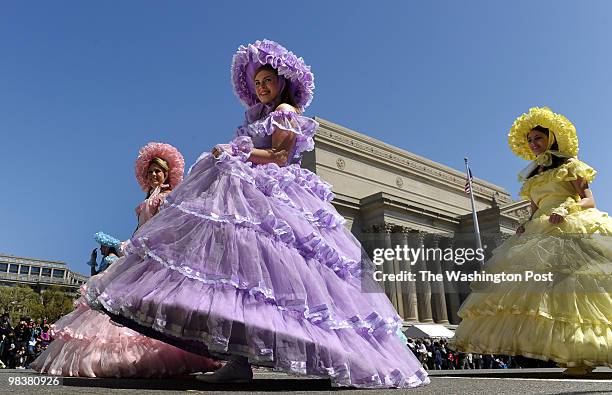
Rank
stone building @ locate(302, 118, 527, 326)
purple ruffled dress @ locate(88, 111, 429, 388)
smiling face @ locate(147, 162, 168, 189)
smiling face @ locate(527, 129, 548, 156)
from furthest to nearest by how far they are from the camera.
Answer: stone building @ locate(302, 118, 527, 326) → smiling face @ locate(527, 129, 548, 156) → smiling face @ locate(147, 162, 168, 189) → purple ruffled dress @ locate(88, 111, 429, 388)

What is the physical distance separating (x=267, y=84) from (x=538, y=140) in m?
3.29

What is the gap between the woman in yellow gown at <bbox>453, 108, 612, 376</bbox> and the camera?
4.01 meters

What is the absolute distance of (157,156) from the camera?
486 centimetres

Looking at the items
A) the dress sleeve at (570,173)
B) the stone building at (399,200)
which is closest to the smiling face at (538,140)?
the dress sleeve at (570,173)

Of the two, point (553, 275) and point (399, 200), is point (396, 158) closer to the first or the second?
point (399, 200)

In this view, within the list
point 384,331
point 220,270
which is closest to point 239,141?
point 220,270

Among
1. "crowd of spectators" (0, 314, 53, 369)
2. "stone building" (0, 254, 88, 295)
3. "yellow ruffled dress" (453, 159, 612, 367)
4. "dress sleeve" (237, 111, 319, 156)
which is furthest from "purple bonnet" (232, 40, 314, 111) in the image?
"stone building" (0, 254, 88, 295)

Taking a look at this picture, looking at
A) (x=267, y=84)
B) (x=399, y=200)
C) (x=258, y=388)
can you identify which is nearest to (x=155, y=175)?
(x=267, y=84)

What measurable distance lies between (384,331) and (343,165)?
35.0 metres

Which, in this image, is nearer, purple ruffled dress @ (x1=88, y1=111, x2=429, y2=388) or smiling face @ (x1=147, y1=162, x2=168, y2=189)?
purple ruffled dress @ (x1=88, y1=111, x2=429, y2=388)

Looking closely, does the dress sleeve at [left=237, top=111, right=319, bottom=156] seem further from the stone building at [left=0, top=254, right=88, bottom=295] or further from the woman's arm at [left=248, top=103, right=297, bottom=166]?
the stone building at [left=0, top=254, right=88, bottom=295]

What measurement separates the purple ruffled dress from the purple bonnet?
849mm

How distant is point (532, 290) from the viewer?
438cm

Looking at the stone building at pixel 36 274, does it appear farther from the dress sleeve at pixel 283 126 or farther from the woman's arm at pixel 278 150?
the woman's arm at pixel 278 150
